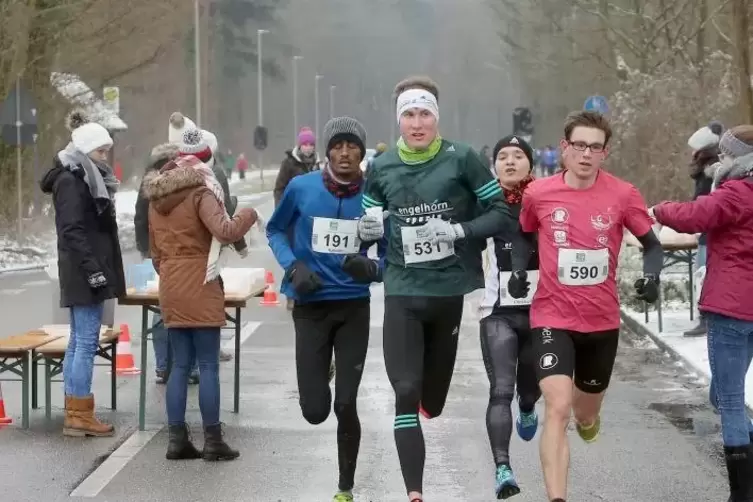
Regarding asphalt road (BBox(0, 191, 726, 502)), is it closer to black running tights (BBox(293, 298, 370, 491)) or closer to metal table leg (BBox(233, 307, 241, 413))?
metal table leg (BBox(233, 307, 241, 413))

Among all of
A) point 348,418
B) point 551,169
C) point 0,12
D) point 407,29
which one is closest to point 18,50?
point 0,12

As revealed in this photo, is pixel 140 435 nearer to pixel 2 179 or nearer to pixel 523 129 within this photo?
pixel 2 179

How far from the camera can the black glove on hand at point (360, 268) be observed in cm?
738

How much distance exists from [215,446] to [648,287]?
2.94 metres

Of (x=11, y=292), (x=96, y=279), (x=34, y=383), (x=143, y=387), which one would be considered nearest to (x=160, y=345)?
(x=34, y=383)

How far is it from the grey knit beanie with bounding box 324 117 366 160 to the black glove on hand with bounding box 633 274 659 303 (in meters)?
1.43

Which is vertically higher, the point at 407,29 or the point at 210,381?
the point at 407,29

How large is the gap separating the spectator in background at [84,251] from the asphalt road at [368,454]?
0.30 meters

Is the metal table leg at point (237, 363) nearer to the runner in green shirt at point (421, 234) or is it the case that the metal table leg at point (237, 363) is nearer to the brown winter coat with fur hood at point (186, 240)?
the brown winter coat with fur hood at point (186, 240)

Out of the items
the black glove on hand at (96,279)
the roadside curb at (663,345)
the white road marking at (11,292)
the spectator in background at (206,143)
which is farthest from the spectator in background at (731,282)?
the white road marking at (11,292)

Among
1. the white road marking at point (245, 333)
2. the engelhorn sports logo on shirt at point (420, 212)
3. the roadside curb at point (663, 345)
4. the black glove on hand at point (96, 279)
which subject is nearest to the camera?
the engelhorn sports logo on shirt at point (420, 212)

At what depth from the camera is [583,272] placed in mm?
7078

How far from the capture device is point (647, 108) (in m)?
27.6

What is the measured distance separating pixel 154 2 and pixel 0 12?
32.6 ft
